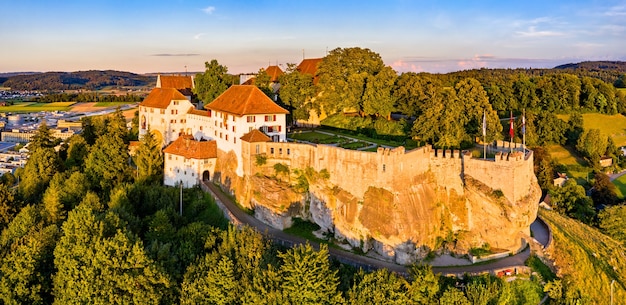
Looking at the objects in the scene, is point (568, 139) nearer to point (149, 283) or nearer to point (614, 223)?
point (614, 223)

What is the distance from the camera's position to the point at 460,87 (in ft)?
196

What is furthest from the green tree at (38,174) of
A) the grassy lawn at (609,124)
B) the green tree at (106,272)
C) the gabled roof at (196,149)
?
the grassy lawn at (609,124)

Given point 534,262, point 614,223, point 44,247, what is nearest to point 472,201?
point 534,262

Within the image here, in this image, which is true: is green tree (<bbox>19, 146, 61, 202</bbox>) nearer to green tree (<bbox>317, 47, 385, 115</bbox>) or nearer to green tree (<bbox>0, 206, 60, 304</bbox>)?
green tree (<bbox>0, 206, 60, 304</bbox>)

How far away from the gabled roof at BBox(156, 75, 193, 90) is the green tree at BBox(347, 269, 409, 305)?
165 feet

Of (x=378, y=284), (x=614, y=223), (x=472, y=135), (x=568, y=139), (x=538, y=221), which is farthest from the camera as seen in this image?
(x=568, y=139)

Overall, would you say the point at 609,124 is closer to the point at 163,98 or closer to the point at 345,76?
the point at 345,76

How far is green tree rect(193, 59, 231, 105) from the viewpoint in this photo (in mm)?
63562

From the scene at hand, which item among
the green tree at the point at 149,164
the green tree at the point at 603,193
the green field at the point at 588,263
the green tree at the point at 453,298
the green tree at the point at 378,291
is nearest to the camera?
the green tree at the point at 378,291

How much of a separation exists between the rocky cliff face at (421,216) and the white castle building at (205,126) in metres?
9.63

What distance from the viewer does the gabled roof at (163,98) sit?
63.1m

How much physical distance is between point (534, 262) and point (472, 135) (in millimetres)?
18602

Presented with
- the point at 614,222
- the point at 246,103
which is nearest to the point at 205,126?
the point at 246,103

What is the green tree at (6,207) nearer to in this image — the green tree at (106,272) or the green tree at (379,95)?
the green tree at (106,272)
